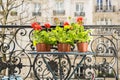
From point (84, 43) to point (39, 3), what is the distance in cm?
1988

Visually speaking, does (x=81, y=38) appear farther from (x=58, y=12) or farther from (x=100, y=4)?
(x=100, y=4)

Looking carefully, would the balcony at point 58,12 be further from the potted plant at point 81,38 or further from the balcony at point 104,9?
the potted plant at point 81,38

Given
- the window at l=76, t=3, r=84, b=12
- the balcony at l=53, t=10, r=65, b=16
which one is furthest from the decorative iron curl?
the window at l=76, t=3, r=84, b=12

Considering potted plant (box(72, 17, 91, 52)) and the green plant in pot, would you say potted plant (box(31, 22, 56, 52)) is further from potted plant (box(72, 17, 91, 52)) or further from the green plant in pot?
potted plant (box(72, 17, 91, 52))

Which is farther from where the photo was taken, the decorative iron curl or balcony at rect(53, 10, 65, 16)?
balcony at rect(53, 10, 65, 16)

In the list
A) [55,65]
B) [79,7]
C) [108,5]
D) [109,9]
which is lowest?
[55,65]

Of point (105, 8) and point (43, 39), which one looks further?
point (105, 8)

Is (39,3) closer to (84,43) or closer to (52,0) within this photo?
(52,0)

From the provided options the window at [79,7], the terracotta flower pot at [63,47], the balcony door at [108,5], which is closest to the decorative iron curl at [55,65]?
the terracotta flower pot at [63,47]

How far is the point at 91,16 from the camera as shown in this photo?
22828mm

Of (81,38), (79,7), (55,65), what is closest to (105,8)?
(79,7)

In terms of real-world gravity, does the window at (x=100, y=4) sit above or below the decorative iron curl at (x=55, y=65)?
above

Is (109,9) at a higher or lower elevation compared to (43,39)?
higher

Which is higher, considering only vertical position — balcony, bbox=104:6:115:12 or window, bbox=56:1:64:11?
window, bbox=56:1:64:11
